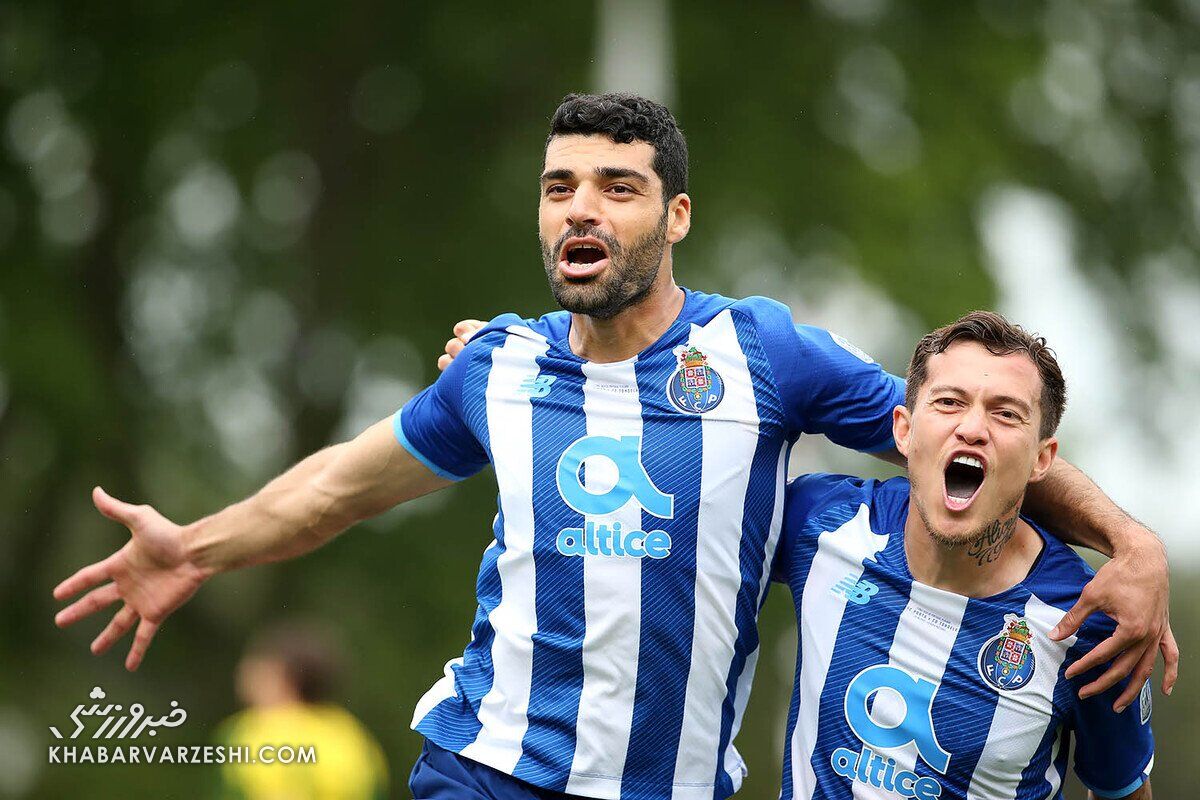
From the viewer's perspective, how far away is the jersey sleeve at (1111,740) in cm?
388

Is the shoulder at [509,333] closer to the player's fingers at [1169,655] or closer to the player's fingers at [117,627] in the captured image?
the player's fingers at [117,627]

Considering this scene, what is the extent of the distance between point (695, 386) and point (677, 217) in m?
0.57

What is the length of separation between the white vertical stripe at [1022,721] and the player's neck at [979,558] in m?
0.19

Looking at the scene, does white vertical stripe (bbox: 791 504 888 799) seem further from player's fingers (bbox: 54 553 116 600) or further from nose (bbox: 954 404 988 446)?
player's fingers (bbox: 54 553 116 600)

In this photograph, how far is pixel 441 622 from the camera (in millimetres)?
12219

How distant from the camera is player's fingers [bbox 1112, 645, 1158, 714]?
12.4 feet

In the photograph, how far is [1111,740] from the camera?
13.0ft

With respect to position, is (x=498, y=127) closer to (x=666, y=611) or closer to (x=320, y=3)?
(x=320, y=3)

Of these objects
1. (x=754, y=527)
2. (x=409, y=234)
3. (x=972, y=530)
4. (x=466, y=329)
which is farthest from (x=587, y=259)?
(x=409, y=234)

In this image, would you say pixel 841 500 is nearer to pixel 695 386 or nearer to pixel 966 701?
pixel 695 386

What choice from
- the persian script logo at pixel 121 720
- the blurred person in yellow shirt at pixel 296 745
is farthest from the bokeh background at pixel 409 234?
the blurred person in yellow shirt at pixel 296 745

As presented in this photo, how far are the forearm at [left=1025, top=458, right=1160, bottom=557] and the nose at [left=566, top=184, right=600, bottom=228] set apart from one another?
143 cm

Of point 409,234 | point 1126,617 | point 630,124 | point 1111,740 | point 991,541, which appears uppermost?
point 409,234

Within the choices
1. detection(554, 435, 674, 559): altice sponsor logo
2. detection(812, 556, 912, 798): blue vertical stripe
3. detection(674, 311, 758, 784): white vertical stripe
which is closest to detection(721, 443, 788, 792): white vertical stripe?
detection(674, 311, 758, 784): white vertical stripe
